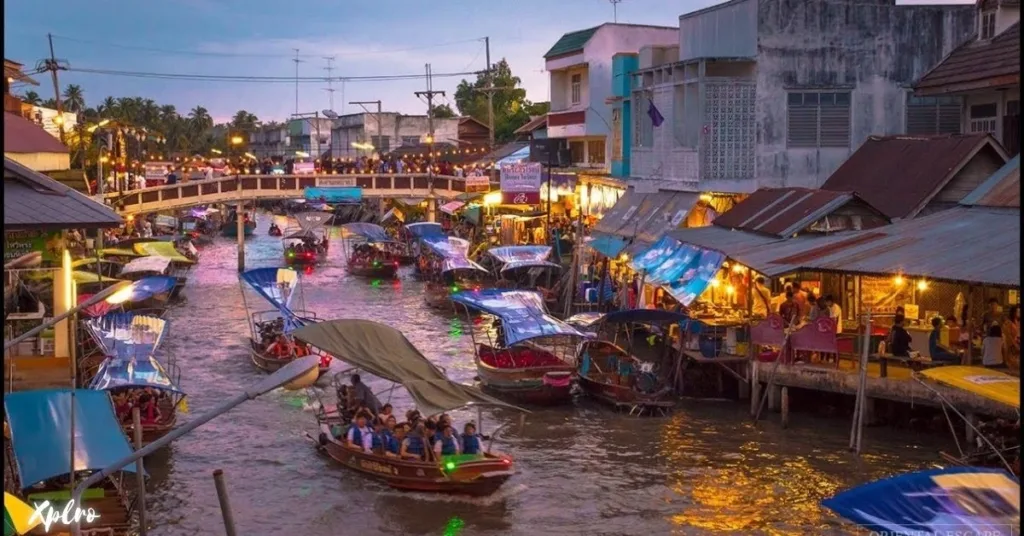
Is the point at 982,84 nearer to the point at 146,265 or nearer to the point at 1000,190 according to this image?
the point at 1000,190

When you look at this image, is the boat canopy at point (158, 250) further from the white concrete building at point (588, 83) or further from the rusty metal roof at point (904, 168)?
the rusty metal roof at point (904, 168)

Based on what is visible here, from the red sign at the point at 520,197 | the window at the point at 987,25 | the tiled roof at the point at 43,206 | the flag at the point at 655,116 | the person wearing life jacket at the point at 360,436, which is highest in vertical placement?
the window at the point at 987,25

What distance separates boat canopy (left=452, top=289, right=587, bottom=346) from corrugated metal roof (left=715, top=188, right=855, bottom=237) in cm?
560

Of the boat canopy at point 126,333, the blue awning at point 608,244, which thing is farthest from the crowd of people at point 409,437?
the blue awning at point 608,244

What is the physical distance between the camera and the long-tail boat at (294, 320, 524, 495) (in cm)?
2059

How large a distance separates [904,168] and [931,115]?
16.3 feet

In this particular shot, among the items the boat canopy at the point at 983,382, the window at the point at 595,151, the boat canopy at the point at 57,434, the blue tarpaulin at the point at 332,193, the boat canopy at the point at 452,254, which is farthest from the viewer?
the blue tarpaulin at the point at 332,193

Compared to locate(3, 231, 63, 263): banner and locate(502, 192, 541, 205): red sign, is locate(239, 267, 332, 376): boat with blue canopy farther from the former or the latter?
locate(502, 192, 541, 205): red sign

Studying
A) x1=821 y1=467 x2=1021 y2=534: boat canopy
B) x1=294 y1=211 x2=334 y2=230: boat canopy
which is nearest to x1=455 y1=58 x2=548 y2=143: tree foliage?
x1=294 y1=211 x2=334 y2=230: boat canopy

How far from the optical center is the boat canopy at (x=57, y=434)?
53.1 feet

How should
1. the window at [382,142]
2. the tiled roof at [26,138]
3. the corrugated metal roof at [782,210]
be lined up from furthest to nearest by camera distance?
the window at [382,142] → the tiled roof at [26,138] → the corrugated metal roof at [782,210]

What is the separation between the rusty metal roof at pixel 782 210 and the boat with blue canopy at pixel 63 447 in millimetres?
16524

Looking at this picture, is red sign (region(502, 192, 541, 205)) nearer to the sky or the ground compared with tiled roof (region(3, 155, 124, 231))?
nearer to the sky

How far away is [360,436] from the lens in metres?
22.4
